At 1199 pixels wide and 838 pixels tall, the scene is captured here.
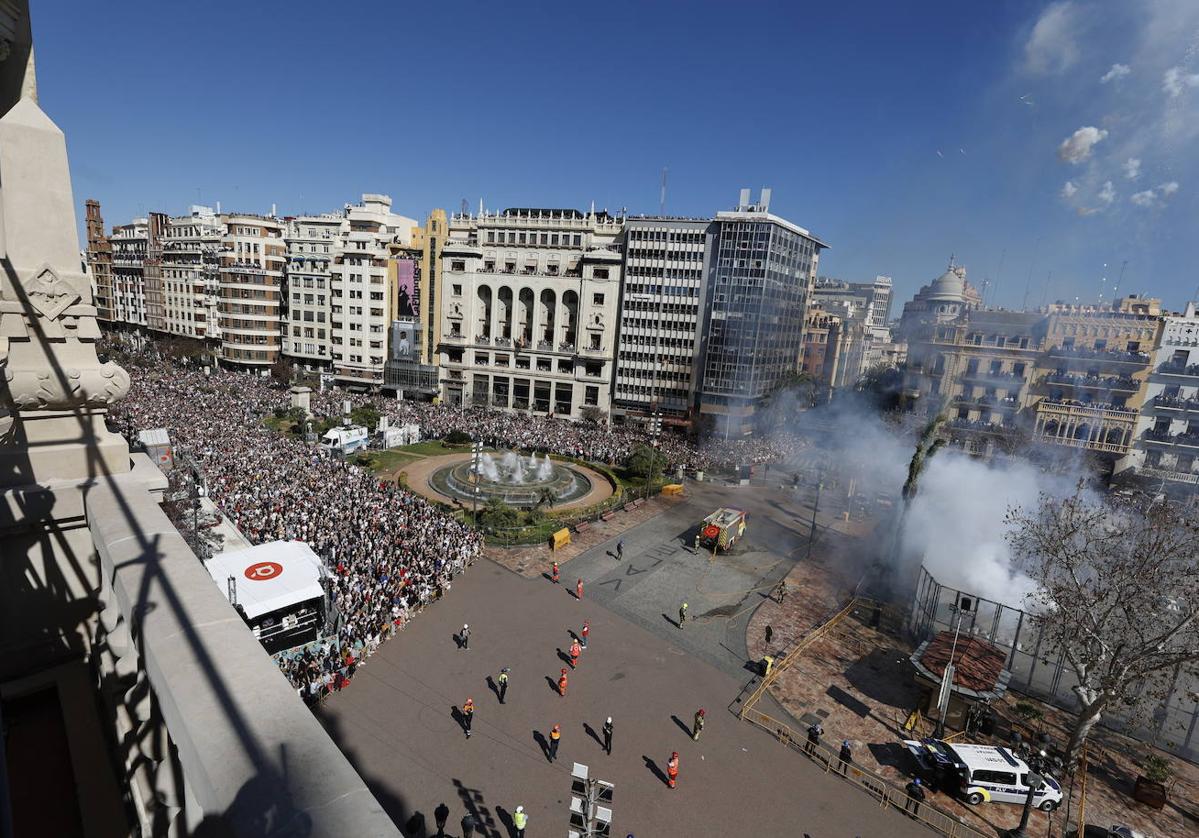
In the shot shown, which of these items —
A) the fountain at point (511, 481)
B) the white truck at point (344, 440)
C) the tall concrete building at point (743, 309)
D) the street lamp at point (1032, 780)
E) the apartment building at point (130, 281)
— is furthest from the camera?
the apartment building at point (130, 281)

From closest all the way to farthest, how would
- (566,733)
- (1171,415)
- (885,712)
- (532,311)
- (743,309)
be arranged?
(566,733) < (885,712) < (1171,415) < (743,309) < (532,311)

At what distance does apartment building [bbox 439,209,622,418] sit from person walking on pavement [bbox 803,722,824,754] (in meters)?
43.8

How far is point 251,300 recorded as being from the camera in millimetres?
66125

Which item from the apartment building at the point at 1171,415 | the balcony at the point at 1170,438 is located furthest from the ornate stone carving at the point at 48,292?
the balcony at the point at 1170,438

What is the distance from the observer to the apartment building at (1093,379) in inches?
1594

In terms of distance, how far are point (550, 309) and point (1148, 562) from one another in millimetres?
52986

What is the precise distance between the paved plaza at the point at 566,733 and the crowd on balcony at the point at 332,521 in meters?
0.94

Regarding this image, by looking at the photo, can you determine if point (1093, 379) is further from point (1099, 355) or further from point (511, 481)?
point (511, 481)

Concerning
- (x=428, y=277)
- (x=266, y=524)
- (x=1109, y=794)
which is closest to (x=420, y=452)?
(x=266, y=524)

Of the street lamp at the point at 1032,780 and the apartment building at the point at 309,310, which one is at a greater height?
the apartment building at the point at 309,310

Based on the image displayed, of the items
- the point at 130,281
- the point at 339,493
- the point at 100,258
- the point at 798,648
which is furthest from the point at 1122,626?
the point at 100,258

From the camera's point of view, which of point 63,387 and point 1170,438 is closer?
point 63,387

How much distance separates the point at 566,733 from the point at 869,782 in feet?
26.1

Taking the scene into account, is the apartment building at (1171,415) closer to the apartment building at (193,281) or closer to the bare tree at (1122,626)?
the bare tree at (1122,626)
